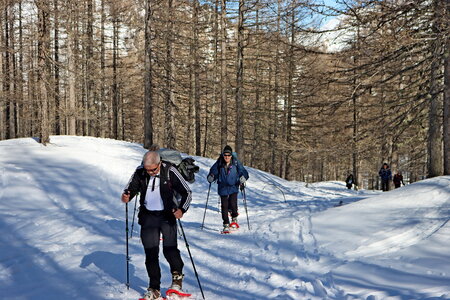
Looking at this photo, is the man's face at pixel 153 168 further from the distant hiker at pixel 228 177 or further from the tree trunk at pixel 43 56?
the tree trunk at pixel 43 56

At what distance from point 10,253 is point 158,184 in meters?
3.30

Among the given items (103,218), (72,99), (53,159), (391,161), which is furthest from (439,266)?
(72,99)

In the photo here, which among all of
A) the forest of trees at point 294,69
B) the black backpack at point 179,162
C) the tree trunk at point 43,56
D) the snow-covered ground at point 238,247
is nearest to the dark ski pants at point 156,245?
the snow-covered ground at point 238,247

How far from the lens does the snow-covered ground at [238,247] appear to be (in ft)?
14.3

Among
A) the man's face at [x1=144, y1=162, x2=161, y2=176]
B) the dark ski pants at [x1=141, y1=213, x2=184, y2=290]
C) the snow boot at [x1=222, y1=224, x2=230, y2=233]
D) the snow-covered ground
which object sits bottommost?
the snow boot at [x1=222, y1=224, x2=230, y2=233]

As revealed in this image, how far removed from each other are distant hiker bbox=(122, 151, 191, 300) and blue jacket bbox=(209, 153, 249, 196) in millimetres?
4013

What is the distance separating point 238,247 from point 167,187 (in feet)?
9.79

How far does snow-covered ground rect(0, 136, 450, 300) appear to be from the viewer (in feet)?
14.3

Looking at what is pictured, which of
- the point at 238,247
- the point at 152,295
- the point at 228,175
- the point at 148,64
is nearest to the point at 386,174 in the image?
the point at 228,175

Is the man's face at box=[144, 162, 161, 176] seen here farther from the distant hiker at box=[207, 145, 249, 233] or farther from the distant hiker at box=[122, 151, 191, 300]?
the distant hiker at box=[207, 145, 249, 233]

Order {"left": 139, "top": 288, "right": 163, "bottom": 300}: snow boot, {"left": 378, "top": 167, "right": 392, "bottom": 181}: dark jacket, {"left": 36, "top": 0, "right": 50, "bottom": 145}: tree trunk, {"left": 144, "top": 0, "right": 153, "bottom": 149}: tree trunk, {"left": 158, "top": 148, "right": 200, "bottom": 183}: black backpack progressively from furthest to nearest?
{"left": 378, "top": 167, "right": 392, "bottom": 181}: dark jacket, {"left": 144, "top": 0, "right": 153, "bottom": 149}: tree trunk, {"left": 36, "top": 0, "right": 50, "bottom": 145}: tree trunk, {"left": 158, "top": 148, "right": 200, "bottom": 183}: black backpack, {"left": 139, "top": 288, "right": 163, "bottom": 300}: snow boot

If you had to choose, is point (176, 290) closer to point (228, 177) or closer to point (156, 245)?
point (156, 245)

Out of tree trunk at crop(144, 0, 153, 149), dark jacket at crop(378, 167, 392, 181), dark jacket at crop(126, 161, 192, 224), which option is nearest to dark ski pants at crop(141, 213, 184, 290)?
dark jacket at crop(126, 161, 192, 224)

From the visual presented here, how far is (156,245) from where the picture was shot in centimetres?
408
